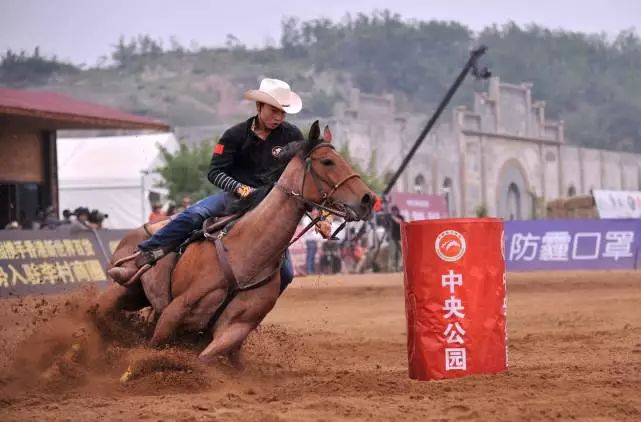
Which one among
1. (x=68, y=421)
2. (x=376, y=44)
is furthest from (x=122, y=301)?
(x=376, y=44)

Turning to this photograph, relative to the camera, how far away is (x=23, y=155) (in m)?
27.1

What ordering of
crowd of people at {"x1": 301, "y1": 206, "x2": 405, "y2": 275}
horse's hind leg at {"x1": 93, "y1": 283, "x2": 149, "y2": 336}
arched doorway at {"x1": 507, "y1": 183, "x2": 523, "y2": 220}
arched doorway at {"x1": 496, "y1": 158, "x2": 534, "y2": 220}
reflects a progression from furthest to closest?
arched doorway at {"x1": 507, "y1": 183, "x2": 523, "y2": 220} → arched doorway at {"x1": 496, "y1": 158, "x2": 534, "y2": 220} → crowd of people at {"x1": 301, "y1": 206, "x2": 405, "y2": 275} → horse's hind leg at {"x1": 93, "y1": 283, "x2": 149, "y2": 336}

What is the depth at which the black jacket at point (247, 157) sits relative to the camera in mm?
9312

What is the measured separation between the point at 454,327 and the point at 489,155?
59055 millimetres

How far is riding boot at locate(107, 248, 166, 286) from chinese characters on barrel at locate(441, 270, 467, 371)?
238 cm

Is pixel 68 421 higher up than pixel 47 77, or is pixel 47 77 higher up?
pixel 47 77

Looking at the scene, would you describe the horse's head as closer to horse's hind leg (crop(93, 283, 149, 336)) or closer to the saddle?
the saddle

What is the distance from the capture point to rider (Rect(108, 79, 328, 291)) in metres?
9.09

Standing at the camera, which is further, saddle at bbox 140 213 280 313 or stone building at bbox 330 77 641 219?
stone building at bbox 330 77 641 219

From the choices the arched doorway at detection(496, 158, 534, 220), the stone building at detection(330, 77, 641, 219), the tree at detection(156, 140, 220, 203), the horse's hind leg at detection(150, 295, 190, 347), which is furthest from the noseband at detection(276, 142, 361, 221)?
the arched doorway at detection(496, 158, 534, 220)

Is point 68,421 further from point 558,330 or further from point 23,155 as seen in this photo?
point 23,155

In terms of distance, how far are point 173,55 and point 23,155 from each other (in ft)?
416

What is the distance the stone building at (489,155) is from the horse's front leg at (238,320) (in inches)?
1841

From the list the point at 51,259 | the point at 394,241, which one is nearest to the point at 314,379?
the point at 51,259
